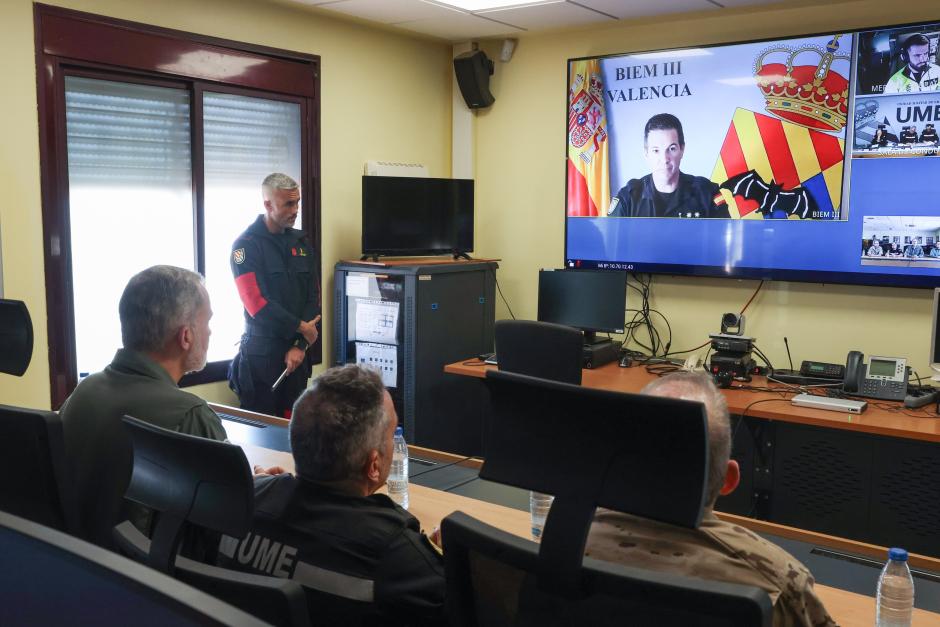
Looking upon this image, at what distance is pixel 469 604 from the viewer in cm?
122

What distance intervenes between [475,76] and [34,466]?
177 inches

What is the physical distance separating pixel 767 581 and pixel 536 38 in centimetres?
473

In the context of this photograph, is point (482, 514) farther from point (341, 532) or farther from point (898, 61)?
point (898, 61)

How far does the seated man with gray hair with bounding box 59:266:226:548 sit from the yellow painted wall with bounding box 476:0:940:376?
3435 millimetres

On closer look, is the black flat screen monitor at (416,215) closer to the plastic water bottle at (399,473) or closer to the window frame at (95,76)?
the window frame at (95,76)

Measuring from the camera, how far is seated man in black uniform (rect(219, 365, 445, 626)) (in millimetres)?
1462

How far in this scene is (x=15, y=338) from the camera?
199 centimetres

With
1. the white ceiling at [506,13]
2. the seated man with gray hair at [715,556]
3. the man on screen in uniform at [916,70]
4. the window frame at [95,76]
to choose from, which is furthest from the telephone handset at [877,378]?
the window frame at [95,76]

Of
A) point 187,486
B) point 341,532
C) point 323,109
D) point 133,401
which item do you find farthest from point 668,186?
point 187,486

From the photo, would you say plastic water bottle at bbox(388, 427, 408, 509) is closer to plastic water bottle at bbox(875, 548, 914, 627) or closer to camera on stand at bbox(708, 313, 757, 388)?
plastic water bottle at bbox(875, 548, 914, 627)

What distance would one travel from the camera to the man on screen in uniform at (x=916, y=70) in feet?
13.4

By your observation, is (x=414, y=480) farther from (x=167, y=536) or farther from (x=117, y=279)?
(x=117, y=279)

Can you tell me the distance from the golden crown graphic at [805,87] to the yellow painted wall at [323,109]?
2208 mm

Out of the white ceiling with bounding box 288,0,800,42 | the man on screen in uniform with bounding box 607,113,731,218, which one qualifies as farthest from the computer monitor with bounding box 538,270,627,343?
the white ceiling with bounding box 288,0,800,42
